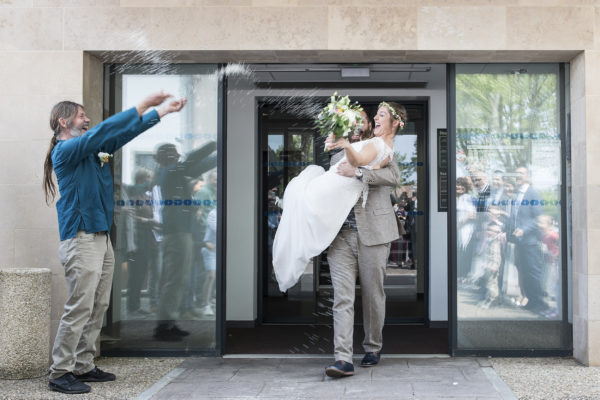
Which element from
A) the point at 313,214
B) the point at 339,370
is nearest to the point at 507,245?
the point at 313,214

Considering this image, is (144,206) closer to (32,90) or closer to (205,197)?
(205,197)

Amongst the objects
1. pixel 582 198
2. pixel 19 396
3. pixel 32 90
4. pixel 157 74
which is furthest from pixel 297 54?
pixel 19 396

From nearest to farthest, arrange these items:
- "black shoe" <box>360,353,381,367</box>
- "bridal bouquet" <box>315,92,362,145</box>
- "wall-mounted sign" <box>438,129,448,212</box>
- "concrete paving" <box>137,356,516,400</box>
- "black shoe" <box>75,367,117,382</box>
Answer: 1. "concrete paving" <box>137,356,516,400</box>
2. "bridal bouquet" <box>315,92,362,145</box>
3. "black shoe" <box>75,367,117,382</box>
4. "black shoe" <box>360,353,381,367</box>
5. "wall-mounted sign" <box>438,129,448,212</box>

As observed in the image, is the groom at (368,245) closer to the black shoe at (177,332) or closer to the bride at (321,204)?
the bride at (321,204)

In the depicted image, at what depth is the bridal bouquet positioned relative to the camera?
4723 millimetres

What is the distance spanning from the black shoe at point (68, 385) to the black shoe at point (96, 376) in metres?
0.25

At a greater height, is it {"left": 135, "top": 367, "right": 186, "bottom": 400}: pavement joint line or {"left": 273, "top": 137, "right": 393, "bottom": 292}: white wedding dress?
{"left": 273, "top": 137, "right": 393, "bottom": 292}: white wedding dress

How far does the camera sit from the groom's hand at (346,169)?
201 inches

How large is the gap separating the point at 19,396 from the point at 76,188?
1.55 meters

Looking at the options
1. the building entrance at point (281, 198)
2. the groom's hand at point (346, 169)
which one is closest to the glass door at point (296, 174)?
the building entrance at point (281, 198)

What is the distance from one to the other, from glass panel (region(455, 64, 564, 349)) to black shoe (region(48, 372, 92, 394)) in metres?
3.22

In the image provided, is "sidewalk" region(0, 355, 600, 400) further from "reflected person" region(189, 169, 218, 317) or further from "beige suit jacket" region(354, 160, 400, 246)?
"beige suit jacket" region(354, 160, 400, 246)

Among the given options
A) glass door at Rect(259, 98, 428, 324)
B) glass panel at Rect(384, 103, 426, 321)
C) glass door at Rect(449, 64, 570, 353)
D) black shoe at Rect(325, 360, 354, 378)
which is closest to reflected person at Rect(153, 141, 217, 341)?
black shoe at Rect(325, 360, 354, 378)

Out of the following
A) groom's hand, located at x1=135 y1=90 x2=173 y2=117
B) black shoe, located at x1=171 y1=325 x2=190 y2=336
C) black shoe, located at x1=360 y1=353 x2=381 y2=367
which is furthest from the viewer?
black shoe, located at x1=171 y1=325 x2=190 y2=336
